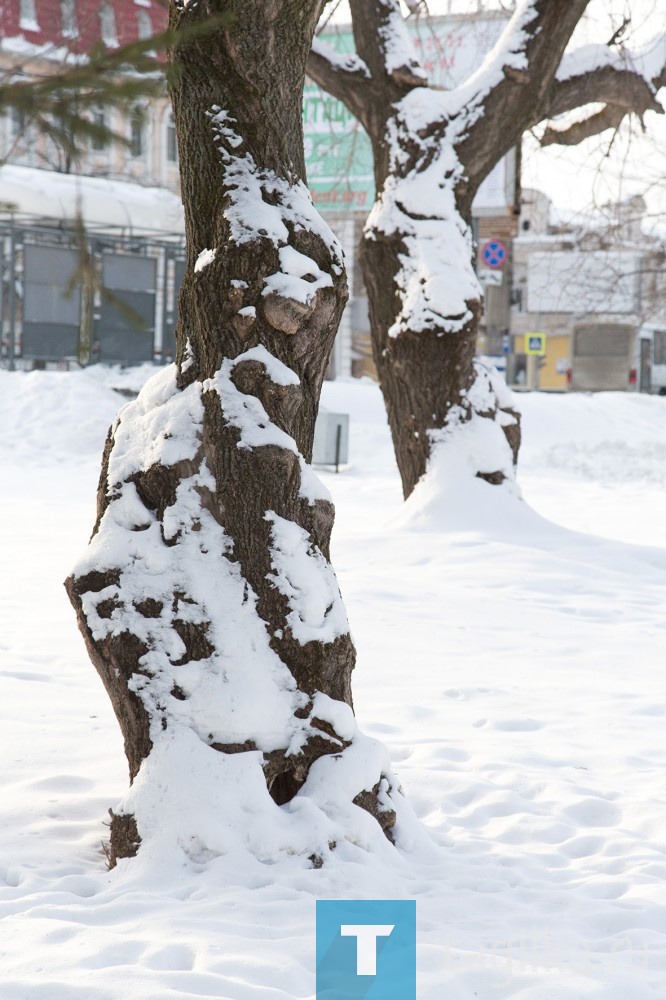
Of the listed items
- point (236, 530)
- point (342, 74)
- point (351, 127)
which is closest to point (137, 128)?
point (236, 530)

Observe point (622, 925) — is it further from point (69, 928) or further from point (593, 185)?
point (593, 185)

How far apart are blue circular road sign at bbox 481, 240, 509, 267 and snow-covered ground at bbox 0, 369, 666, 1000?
11.9 m

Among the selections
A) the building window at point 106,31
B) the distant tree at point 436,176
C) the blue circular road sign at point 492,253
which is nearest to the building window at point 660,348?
the blue circular road sign at point 492,253

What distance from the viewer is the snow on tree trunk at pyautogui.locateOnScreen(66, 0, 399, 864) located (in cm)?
327

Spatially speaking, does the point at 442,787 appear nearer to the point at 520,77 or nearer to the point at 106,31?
the point at 106,31

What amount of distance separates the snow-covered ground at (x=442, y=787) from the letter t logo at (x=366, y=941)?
0.37ft

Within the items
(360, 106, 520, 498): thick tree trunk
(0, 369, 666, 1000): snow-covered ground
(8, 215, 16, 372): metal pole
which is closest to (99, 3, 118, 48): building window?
(0, 369, 666, 1000): snow-covered ground

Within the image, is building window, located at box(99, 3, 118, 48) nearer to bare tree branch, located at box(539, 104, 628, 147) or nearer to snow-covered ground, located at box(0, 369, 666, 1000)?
snow-covered ground, located at box(0, 369, 666, 1000)

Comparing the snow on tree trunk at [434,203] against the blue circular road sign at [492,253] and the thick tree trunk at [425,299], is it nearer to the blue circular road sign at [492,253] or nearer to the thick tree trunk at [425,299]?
the thick tree trunk at [425,299]

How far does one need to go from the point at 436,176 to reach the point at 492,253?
1198cm

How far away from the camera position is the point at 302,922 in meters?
2.90

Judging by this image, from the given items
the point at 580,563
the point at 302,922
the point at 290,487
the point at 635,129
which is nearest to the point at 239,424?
the point at 290,487

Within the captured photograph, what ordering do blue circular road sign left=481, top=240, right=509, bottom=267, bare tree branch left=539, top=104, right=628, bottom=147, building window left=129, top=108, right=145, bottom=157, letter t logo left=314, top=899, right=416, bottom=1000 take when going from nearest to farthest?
building window left=129, top=108, right=145, bottom=157 → letter t logo left=314, top=899, right=416, bottom=1000 → bare tree branch left=539, top=104, right=628, bottom=147 → blue circular road sign left=481, top=240, right=509, bottom=267

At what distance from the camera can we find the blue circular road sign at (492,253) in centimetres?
2070
